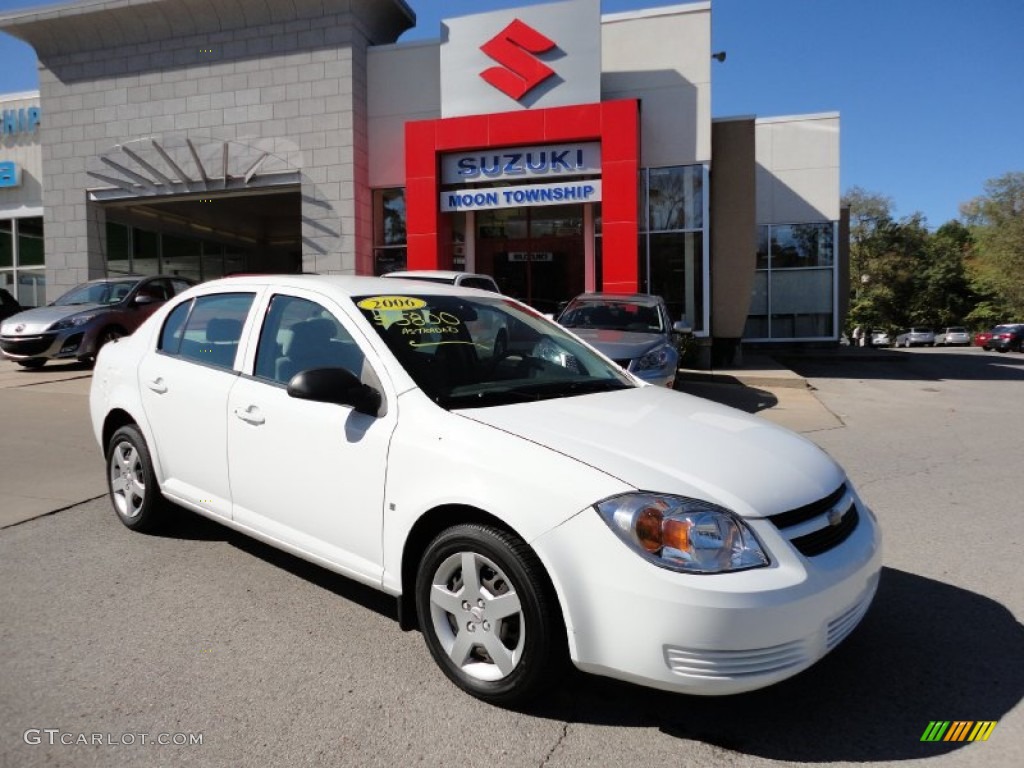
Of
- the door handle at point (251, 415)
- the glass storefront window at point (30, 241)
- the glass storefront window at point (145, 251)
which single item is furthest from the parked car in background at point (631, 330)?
the glass storefront window at point (30, 241)

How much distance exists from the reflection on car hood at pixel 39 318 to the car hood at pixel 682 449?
12.4 m

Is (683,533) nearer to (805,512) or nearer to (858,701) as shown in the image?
(805,512)

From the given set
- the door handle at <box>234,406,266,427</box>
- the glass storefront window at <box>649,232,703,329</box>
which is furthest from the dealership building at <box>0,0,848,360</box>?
the door handle at <box>234,406,266,427</box>

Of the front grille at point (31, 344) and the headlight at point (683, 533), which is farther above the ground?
the front grille at point (31, 344)

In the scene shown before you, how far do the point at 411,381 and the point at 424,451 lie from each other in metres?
0.38

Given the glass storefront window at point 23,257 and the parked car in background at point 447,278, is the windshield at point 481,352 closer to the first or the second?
the parked car in background at point 447,278

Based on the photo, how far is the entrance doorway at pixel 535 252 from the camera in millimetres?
16656

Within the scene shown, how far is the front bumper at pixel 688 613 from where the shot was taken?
228cm

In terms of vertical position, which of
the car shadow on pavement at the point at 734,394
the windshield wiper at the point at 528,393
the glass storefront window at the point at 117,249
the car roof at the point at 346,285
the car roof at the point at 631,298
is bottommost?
the car shadow on pavement at the point at 734,394

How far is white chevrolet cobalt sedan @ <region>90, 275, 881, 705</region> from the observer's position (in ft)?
7.72

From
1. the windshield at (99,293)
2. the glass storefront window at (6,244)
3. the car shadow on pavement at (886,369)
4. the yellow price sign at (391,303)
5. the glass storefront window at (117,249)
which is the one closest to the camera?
the yellow price sign at (391,303)

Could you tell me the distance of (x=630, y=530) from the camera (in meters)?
2.37

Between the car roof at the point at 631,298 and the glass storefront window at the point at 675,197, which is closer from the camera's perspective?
the car roof at the point at 631,298

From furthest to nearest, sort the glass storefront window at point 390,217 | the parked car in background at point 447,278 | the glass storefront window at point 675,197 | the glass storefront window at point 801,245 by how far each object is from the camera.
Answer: the glass storefront window at point 801,245 → the glass storefront window at point 390,217 → the glass storefront window at point 675,197 → the parked car in background at point 447,278
